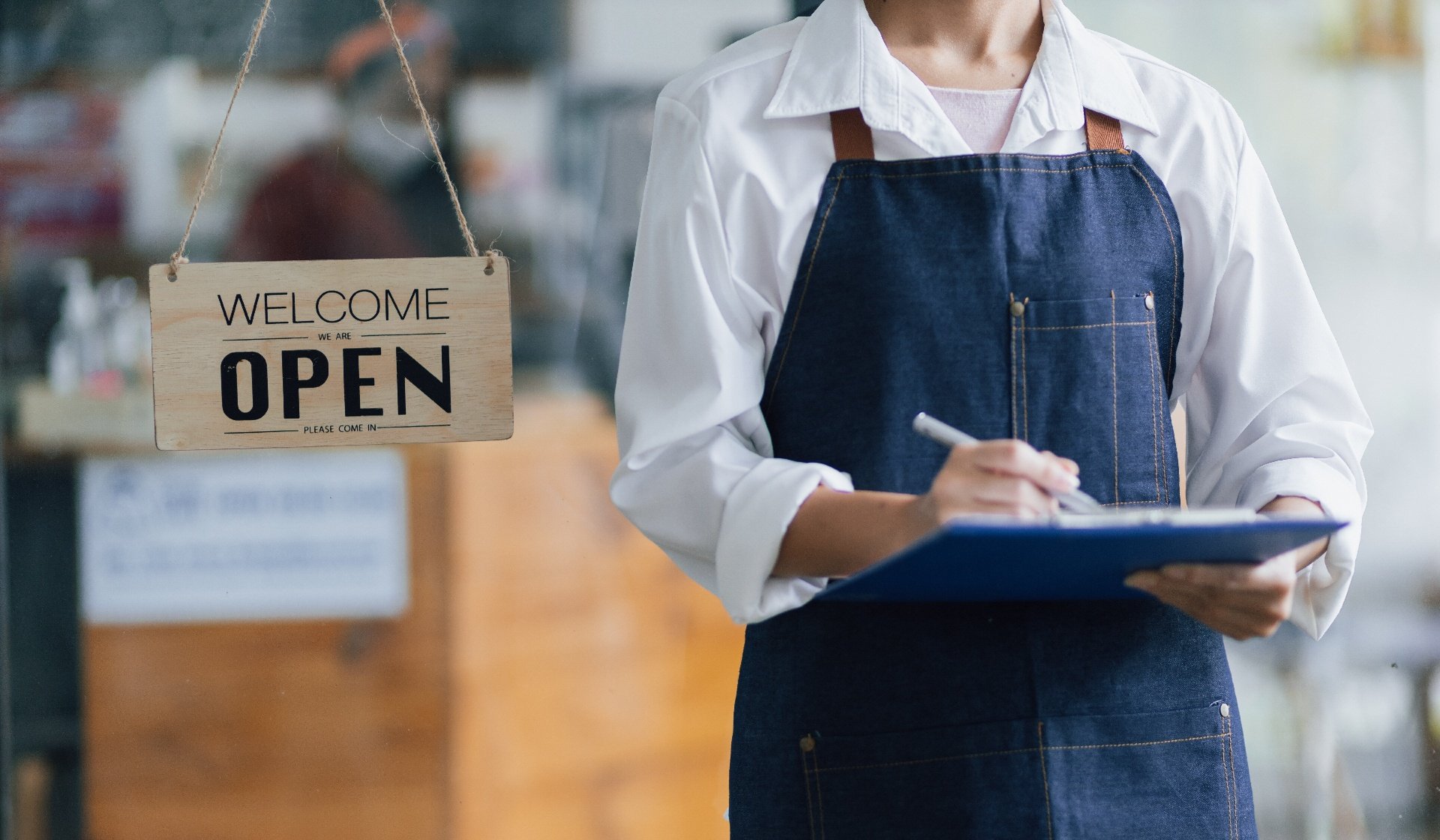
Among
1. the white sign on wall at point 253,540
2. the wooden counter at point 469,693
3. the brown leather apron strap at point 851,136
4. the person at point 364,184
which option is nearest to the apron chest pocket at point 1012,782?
the brown leather apron strap at point 851,136

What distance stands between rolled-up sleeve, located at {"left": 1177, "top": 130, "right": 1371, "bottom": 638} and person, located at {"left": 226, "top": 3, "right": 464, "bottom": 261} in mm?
863

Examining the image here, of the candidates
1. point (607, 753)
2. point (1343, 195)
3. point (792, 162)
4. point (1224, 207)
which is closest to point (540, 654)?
point (607, 753)

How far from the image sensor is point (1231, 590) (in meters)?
0.86

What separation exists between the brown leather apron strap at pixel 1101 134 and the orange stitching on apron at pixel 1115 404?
0.12 metres

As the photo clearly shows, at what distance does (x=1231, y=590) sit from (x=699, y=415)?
37 cm

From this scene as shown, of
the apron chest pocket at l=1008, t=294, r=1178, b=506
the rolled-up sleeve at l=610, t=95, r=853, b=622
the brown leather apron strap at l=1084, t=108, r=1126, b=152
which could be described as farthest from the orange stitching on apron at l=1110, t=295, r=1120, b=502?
the rolled-up sleeve at l=610, t=95, r=853, b=622

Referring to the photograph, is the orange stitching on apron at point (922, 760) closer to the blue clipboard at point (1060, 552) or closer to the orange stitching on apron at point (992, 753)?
the orange stitching on apron at point (992, 753)

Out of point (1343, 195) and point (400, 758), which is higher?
point (1343, 195)

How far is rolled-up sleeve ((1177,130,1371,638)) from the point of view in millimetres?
1046

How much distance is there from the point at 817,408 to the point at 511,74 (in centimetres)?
115

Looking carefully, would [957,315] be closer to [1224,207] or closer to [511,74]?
[1224,207]

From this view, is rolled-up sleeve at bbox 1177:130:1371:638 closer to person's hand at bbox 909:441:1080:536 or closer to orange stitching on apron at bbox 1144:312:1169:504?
orange stitching on apron at bbox 1144:312:1169:504

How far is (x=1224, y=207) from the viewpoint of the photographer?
43.3 inches

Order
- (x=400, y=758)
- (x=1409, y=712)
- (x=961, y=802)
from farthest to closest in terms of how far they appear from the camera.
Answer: (x=1409, y=712) < (x=400, y=758) < (x=961, y=802)
